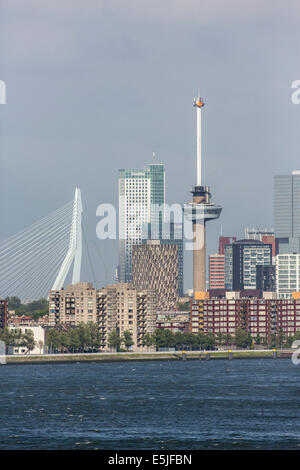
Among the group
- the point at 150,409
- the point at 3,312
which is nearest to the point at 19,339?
the point at 3,312

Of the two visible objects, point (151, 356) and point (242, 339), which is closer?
point (151, 356)

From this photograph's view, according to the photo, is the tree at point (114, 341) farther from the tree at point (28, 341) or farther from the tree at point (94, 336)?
the tree at point (28, 341)

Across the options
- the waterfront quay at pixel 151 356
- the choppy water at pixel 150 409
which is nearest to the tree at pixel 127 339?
the waterfront quay at pixel 151 356

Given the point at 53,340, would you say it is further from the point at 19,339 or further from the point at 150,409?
the point at 150,409

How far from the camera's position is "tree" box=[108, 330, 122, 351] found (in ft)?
591

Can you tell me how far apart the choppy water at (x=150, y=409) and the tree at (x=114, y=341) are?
3499 centimetres

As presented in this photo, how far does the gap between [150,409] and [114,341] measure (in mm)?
88993

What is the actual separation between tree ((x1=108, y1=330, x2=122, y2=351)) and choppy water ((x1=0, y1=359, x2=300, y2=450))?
115ft

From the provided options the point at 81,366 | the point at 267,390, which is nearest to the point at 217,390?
the point at 267,390

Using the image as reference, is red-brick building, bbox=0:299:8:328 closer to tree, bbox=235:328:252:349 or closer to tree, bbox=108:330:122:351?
tree, bbox=108:330:122:351

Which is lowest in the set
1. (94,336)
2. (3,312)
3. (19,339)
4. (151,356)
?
(151,356)

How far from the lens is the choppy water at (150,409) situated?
72938 millimetres

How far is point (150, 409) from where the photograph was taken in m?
91.3
